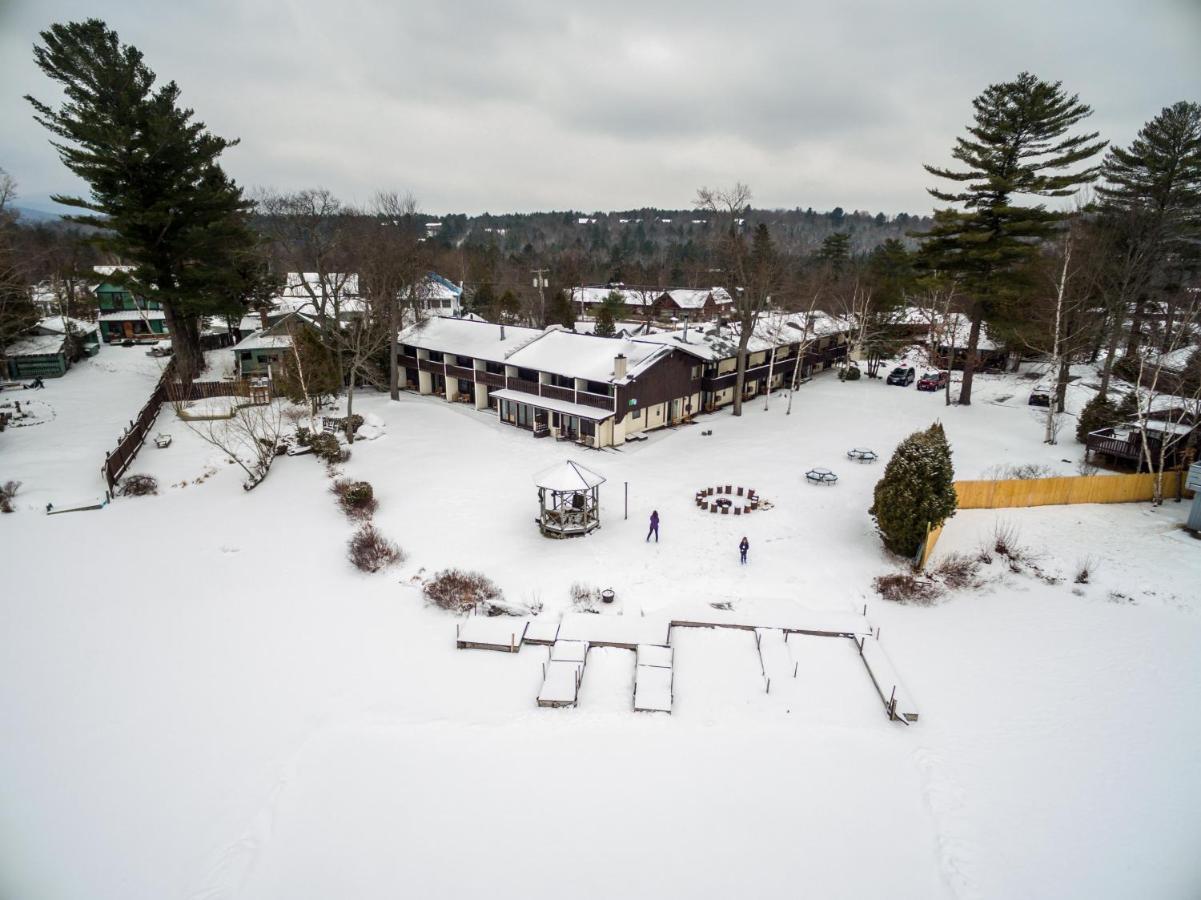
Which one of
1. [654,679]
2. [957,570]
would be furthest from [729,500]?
[654,679]

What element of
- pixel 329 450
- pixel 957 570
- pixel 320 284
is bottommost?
pixel 957 570

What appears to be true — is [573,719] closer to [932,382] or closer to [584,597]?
[584,597]

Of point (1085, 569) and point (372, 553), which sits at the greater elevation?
point (1085, 569)

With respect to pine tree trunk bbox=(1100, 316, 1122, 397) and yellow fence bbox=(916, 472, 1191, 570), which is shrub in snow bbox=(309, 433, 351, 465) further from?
pine tree trunk bbox=(1100, 316, 1122, 397)

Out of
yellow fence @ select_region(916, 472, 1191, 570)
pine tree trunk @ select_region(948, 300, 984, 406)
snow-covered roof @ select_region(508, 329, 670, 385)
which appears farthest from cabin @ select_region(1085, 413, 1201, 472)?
snow-covered roof @ select_region(508, 329, 670, 385)

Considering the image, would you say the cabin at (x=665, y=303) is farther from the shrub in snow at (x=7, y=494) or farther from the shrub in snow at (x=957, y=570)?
the shrub in snow at (x=7, y=494)

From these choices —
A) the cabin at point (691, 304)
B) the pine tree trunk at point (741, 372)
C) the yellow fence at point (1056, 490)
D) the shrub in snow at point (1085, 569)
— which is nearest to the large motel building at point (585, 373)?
the pine tree trunk at point (741, 372)

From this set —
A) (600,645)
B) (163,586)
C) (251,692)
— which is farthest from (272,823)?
(163,586)
